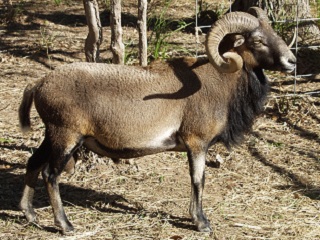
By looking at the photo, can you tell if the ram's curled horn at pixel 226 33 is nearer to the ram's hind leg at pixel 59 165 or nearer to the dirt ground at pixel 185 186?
the ram's hind leg at pixel 59 165

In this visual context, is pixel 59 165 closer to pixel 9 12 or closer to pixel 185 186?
pixel 185 186

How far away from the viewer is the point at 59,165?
6.36m

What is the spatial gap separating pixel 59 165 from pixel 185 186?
5.58 feet

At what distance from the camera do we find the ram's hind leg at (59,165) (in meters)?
6.27

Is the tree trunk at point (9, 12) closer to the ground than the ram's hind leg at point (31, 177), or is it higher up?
higher up

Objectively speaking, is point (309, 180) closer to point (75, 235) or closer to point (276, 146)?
point (276, 146)

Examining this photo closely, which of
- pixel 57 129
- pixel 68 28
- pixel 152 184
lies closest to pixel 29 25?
pixel 68 28

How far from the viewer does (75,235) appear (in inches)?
255

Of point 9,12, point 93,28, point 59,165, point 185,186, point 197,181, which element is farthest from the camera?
point 9,12

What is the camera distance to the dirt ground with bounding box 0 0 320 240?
6.64 meters

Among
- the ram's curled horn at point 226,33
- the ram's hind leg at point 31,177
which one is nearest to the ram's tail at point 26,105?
the ram's hind leg at point 31,177

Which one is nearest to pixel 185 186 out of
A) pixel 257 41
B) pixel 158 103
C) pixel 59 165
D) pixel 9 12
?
pixel 158 103

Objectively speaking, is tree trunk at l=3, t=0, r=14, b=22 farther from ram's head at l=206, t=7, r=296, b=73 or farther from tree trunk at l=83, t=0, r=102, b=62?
ram's head at l=206, t=7, r=296, b=73

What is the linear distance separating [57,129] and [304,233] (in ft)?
7.95
